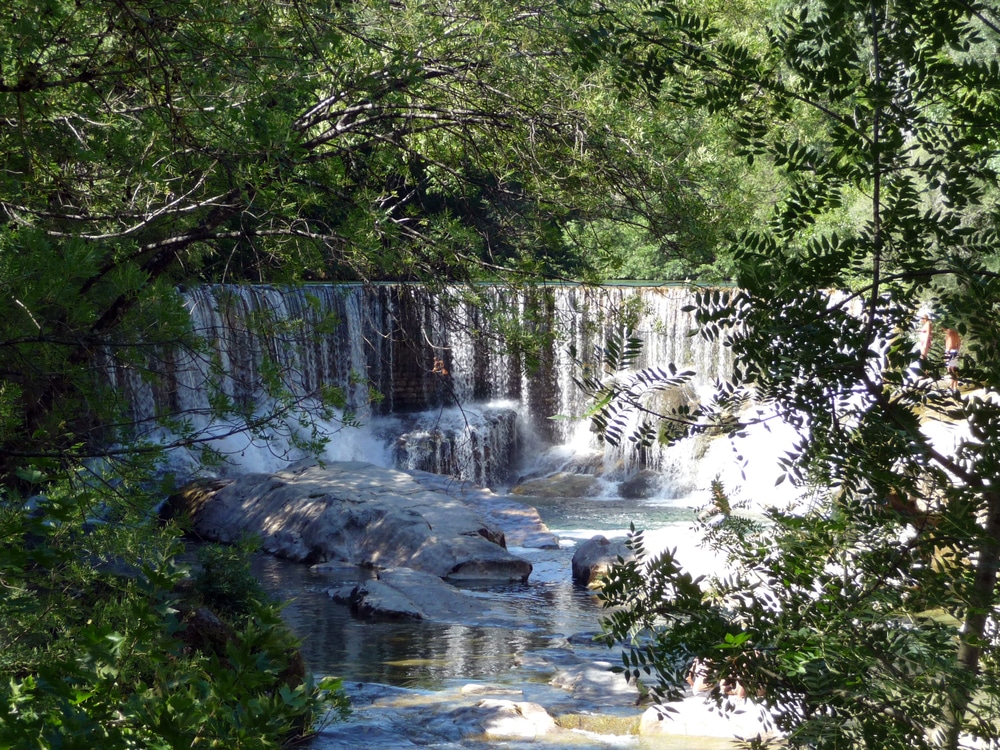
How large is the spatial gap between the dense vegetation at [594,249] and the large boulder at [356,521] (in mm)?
5390

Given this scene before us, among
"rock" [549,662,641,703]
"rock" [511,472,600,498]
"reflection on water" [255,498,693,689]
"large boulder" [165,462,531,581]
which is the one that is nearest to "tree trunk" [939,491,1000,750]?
"reflection on water" [255,498,693,689]

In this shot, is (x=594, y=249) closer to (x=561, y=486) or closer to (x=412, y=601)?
(x=412, y=601)

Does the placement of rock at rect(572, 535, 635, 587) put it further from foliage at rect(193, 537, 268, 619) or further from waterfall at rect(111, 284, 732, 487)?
foliage at rect(193, 537, 268, 619)

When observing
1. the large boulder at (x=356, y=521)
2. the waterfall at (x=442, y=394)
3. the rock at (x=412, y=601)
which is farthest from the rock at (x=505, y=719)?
the waterfall at (x=442, y=394)

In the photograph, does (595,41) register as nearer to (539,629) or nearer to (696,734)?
(696,734)

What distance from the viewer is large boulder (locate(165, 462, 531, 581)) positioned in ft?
37.6

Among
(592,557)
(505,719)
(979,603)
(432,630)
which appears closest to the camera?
(979,603)

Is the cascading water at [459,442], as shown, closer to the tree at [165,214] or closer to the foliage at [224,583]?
the tree at [165,214]

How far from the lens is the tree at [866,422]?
1.79 metres

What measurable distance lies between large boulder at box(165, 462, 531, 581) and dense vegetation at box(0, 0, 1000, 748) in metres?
5.39

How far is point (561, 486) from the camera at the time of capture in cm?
1762

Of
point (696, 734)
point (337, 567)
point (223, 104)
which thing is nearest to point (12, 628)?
point (223, 104)

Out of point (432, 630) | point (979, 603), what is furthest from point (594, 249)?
point (432, 630)

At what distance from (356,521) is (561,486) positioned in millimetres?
6176
